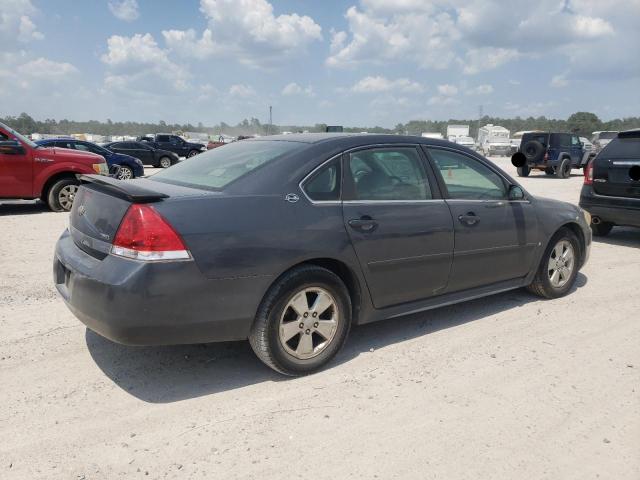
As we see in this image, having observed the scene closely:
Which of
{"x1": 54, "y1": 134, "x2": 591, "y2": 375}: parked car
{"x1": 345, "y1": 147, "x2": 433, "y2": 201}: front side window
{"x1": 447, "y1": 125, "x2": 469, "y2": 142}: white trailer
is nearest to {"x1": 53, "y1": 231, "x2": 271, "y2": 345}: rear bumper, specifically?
{"x1": 54, "y1": 134, "x2": 591, "y2": 375}: parked car

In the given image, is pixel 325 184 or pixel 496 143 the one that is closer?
pixel 325 184

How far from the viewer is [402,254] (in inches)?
155

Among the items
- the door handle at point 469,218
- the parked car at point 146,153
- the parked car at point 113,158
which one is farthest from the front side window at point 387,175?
the parked car at point 146,153

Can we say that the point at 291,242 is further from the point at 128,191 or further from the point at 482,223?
the point at 482,223

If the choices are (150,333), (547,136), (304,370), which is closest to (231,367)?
(304,370)

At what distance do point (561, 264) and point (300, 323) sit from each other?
314 centimetres

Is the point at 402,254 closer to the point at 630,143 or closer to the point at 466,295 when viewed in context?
the point at 466,295

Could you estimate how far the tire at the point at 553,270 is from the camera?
5.21 metres

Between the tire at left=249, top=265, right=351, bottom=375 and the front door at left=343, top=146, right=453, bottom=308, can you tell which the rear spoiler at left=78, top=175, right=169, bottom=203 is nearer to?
the tire at left=249, top=265, right=351, bottom=375

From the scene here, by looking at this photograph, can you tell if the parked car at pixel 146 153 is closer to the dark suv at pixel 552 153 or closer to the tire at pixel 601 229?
the dark suv at pixel 552 153

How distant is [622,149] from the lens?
7.86 metres

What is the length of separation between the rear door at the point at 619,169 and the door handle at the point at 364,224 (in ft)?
18.0

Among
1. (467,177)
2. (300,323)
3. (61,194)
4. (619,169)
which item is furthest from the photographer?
(61,194)

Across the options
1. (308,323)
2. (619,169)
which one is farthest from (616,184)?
(308,323)
